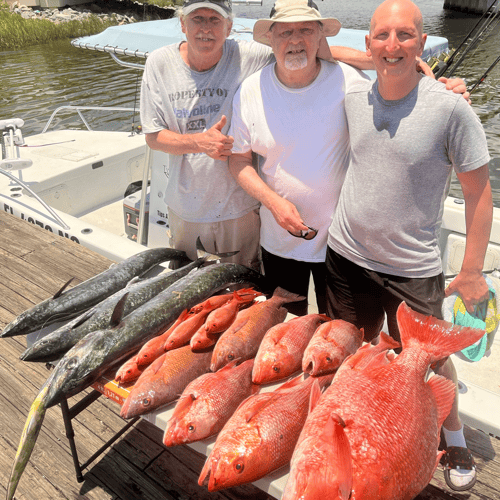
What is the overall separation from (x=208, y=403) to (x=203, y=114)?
1967 mm

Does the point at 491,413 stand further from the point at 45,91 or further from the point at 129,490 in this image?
the point at 45,91

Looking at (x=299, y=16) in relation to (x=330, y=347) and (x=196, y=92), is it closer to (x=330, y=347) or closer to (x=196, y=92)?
(x=196, y=92)

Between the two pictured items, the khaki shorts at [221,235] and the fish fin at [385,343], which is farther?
the khaki shorts at [221,235]

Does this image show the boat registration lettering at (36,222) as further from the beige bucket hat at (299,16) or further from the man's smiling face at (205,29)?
the beige bucket hat at (299,16)

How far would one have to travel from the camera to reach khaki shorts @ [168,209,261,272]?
319cm

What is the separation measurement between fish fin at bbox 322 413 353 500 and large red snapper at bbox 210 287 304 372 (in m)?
0.63

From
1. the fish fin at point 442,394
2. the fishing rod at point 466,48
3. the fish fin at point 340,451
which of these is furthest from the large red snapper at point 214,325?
the fishing rod at point 466,48

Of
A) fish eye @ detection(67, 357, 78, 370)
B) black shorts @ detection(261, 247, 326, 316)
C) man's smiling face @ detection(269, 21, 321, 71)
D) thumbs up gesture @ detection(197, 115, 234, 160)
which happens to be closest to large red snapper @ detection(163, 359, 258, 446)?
fish eye @ detection(67, 357, 78, 370)

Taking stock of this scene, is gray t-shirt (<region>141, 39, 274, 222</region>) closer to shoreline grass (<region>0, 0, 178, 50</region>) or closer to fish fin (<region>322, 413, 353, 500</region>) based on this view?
fish fin (<region>322, 413, 353, 500</region>)

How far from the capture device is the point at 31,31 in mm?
27469

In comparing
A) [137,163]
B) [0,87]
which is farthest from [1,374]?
[0,87]

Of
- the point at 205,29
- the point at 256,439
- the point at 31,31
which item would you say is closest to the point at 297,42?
the point at 205,29

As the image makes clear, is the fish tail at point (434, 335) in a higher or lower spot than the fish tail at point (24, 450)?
higher

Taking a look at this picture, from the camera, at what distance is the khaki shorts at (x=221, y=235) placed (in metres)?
3.19
